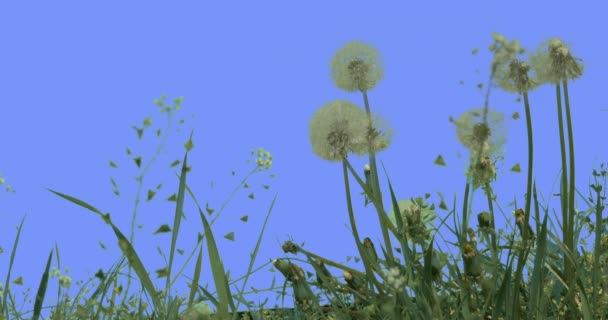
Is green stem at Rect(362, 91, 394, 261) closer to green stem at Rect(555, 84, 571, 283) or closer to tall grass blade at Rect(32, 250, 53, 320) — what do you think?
green stem at Rect(555, 84, 571, 283)

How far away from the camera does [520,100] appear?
2.42 metres

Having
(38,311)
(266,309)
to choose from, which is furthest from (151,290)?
(266,309)

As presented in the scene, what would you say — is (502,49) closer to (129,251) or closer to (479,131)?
(479,131)

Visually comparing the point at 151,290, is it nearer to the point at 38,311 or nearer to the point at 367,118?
the point at 38,311

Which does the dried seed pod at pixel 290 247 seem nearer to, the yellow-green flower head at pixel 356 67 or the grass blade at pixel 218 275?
the grass blade at pixel 218 275

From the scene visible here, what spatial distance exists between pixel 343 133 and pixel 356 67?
10.8 inches

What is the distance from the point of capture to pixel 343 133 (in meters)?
2.52

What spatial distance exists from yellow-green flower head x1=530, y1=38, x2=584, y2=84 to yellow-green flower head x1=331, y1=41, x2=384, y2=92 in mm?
480

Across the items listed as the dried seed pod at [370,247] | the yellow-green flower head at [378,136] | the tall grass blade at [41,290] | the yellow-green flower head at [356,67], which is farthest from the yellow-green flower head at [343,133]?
the tall grass blade at [41,290]

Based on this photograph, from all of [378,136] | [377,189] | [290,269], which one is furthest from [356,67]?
[290,269]

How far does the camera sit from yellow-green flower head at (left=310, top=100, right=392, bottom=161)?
99.2 inches

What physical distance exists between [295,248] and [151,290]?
438 millimetres

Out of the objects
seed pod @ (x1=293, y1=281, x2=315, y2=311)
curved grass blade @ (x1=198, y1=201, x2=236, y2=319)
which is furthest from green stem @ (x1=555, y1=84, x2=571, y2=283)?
curved grass blade @ (x1=198, y1=201, x2=236, y2=319)

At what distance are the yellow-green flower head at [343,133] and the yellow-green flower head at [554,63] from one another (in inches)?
19.2
